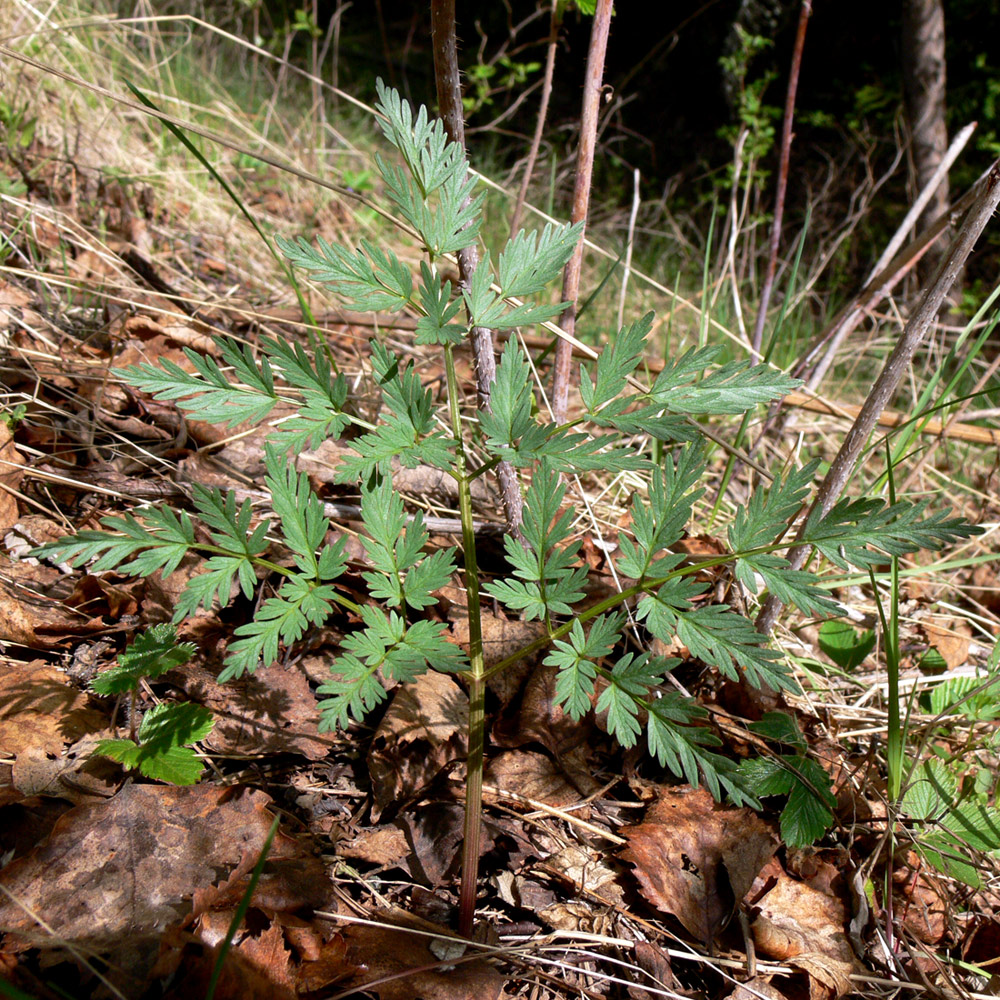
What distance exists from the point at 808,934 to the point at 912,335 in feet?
3.52

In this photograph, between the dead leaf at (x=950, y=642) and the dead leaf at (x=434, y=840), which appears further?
the dead leaf at (x=950, y=642)

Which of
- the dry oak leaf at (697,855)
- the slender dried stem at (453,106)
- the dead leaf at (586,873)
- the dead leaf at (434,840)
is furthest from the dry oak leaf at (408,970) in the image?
the slender dried stem at (453,106)

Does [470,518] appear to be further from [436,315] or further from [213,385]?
[213,385]

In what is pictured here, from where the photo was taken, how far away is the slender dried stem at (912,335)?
1.16 metres

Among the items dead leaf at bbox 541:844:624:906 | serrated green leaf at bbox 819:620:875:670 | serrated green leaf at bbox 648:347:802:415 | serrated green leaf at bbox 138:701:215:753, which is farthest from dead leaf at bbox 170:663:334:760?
serrated green leaf at bbox 819:620:875:670

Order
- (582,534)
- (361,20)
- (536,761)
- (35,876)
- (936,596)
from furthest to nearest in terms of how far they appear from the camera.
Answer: (361,20) < (936,596) < (582,534) < (536,761) < (35,876)

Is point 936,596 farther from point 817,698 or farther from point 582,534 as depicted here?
point 582,534

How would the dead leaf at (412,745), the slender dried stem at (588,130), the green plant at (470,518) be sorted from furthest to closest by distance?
the slender dried stem at (588,130), the dead leaf at (412,745), the green plant at (470,518)

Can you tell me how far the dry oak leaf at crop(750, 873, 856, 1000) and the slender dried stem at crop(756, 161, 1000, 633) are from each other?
539 mm

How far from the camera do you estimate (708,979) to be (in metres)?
1.17

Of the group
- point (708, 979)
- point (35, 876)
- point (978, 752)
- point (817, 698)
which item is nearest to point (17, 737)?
point (35, 876)

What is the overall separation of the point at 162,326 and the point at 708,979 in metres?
2.14

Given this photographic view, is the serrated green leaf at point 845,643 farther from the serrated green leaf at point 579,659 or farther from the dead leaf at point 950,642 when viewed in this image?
the serrated green leaf at point 579,659

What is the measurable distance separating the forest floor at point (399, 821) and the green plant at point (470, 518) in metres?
0.21
